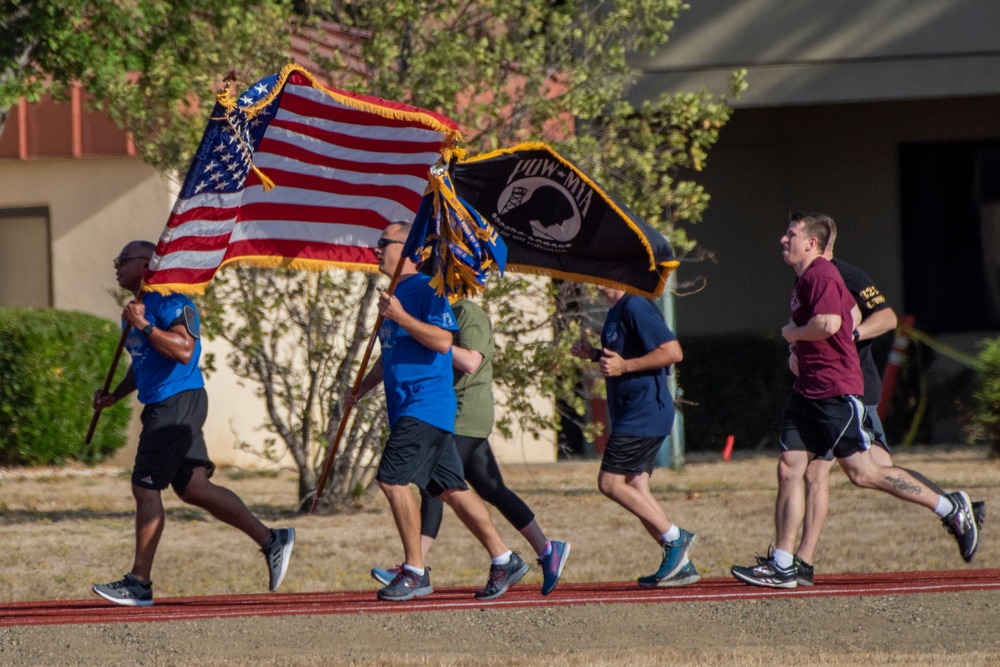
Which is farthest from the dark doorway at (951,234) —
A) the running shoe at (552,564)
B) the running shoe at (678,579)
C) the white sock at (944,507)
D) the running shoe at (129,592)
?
the running shoe at (129,592)

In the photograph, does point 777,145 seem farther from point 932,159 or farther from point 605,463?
point 605,463

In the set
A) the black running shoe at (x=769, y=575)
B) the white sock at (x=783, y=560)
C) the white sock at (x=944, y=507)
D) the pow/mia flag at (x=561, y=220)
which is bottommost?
the black running shoe at (x=769, y=575)

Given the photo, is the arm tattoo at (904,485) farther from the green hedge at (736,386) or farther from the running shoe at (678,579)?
the green hedge at (736,386)

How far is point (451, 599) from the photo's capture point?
25.2 ft

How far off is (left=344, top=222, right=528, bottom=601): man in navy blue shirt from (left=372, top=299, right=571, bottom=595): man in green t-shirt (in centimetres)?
26

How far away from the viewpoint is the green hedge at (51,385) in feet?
46.9

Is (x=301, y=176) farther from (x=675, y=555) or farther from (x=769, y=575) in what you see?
(x=769, y=575)

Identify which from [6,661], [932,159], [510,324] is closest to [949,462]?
[932,159]

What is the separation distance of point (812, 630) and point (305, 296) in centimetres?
542

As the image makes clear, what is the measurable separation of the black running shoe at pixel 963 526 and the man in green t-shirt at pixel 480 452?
1951 mm

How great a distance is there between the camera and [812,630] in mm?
6754

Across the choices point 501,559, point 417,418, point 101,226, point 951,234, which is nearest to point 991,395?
point 951,234

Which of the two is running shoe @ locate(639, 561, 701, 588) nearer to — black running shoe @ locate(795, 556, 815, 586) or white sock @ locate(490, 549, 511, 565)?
black running shoe @ locate(795, 556, 815, 586)

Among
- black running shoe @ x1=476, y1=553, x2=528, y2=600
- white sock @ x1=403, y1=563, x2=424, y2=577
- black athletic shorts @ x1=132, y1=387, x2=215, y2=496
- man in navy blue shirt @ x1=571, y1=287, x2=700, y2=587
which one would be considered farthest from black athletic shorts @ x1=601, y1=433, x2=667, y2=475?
black athletic shorts @ x1=132, y1=387, x2=215, y2=496
